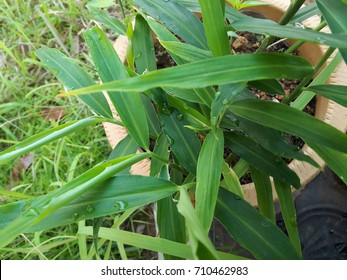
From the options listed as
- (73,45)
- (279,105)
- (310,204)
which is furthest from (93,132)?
(279,105)

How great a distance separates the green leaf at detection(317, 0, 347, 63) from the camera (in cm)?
46

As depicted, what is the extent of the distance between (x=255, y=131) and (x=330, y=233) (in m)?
0.55

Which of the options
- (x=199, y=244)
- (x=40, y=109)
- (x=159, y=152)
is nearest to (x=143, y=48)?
(x=159, y=152)

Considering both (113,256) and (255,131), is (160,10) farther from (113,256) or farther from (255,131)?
(113,256)

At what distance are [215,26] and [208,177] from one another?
0.60ft

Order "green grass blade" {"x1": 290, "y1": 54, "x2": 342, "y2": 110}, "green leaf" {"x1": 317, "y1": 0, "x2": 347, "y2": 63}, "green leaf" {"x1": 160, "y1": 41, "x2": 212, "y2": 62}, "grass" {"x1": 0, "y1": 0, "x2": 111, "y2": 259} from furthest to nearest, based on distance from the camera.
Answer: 1. "grass" {"x1": 0, "y1": 0, "x2": 111, "y2": 259}
2. "green grass blade" {"x1": 290, "y1": 54, "x2": 342, "y2": 110}
3. "green leaf" {"x1": 160, "y1": 41, "x2": 212, "y2": 62}
4. "green leaf" {"x1": 317, "y1": 0, "x2": 347, "y2": 63}

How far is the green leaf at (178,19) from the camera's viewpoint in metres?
0.62

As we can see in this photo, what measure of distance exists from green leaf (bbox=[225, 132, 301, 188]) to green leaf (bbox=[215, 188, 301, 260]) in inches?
2.7

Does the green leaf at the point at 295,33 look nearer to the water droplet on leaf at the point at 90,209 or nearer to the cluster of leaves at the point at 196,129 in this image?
the cluster of leaves at the point at 196,129

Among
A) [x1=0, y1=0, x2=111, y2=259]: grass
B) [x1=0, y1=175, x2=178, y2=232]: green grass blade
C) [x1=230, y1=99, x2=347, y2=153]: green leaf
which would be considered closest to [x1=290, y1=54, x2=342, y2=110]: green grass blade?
[x1=230, y1=99, x2=347, y2=153]: green leaf

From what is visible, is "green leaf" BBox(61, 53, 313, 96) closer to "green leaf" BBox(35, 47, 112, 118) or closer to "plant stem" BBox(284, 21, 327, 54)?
"plant stem" BBox(284, 21, 327, 54)

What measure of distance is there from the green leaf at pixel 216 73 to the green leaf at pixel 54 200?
0.40ft

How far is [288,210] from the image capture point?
613 mm

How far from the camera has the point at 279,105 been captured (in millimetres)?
513
